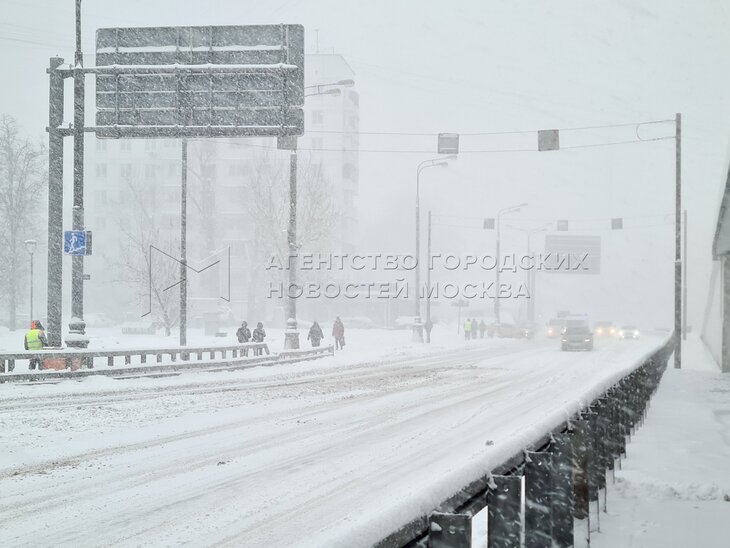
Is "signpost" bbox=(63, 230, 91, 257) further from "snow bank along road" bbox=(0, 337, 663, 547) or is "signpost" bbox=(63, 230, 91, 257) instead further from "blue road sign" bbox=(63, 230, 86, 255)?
"snow bank along road" bbox=(0, 337, 663, 547)

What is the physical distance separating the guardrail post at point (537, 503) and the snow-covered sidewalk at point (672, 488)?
6.25 feet

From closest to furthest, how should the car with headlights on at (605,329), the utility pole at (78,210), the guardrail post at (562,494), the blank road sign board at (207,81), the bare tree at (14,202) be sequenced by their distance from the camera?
the guardrail post at (562,494) < the blank road sign board at (207,81) < the utility pole at (78,210) < the bare tree at (14,202) < the car with headlights on at (605,329)

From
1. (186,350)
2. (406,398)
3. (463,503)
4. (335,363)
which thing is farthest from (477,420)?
(335,363)

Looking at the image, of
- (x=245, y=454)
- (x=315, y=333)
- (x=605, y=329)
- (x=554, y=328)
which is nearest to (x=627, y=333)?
(x=605, y=329)

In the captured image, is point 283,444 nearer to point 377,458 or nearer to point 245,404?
point 377,458

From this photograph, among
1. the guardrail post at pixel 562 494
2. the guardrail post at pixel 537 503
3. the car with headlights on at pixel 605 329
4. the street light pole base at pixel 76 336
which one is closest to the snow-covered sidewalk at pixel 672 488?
the guardrail post at pixel 562 494

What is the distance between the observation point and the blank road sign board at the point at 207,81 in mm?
22188

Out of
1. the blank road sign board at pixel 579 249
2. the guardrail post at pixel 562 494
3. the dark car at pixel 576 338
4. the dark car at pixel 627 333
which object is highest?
the blank road sign board at pixel 579 249

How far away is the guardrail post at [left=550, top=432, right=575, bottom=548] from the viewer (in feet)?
14.7

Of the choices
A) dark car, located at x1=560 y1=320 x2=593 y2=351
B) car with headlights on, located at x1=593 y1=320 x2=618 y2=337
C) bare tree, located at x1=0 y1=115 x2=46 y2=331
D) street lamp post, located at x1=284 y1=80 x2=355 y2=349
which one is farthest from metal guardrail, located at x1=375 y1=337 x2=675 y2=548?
car with headlights on, located at x1=593 y1=320 x2=618 y2=337

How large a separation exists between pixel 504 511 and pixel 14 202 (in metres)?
65.4

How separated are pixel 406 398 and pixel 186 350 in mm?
10903

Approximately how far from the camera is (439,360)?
34.4 meters

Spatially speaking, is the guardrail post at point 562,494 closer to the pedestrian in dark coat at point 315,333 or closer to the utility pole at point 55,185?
the utility pole at point 55,185
